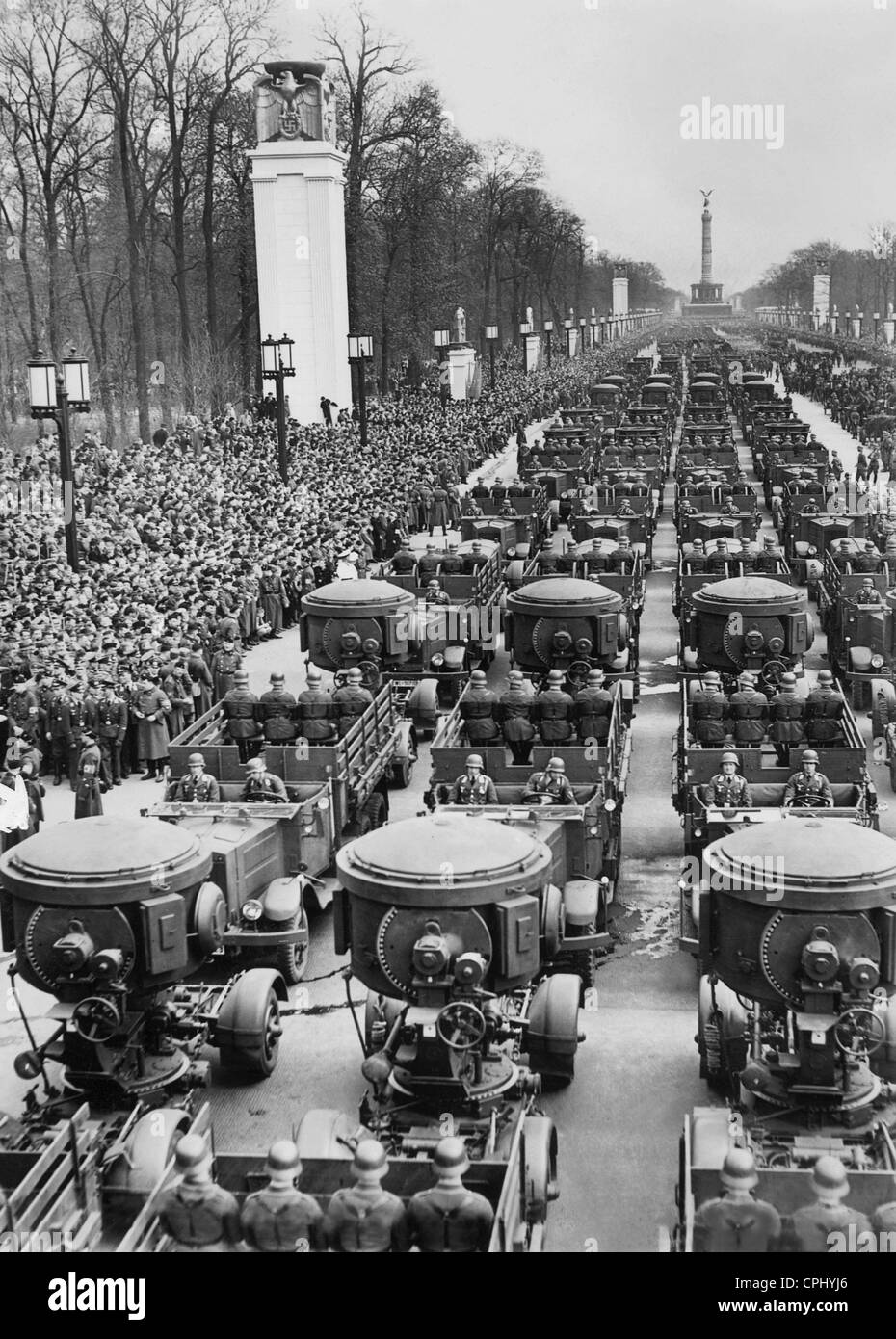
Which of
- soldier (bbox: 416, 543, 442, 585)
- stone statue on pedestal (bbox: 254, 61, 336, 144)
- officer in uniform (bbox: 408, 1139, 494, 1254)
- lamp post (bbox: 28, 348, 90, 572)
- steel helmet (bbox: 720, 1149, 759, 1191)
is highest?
stone statue on pedestal (bbox: 254, 61, 336, 144)

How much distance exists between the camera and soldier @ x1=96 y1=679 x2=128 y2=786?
64.8ft

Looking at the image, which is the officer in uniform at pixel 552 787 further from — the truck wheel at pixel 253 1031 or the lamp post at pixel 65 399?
the lamp post at pixel 65 399

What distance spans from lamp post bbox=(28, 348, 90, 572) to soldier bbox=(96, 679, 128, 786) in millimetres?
4596

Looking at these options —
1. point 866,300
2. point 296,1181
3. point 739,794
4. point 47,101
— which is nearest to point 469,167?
point 47,101

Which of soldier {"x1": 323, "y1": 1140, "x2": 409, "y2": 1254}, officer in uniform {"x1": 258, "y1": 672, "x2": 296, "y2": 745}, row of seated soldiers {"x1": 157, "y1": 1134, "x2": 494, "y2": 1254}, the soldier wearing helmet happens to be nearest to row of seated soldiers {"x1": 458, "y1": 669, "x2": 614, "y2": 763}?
officer in uniform {"x1": 258, "y1": 672, "x2": 296, "y2": 745}

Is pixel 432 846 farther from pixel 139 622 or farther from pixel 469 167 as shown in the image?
pixel 469 167

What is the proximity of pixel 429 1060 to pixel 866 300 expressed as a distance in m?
136

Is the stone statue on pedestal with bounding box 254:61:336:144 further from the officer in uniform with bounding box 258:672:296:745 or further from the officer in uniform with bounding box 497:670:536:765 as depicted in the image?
the officer in uniform with bounding box 497:670:536:765

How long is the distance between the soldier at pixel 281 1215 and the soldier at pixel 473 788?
6.83 m

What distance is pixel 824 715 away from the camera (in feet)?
59.4

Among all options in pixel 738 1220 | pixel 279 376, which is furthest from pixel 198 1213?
pixel 279 376

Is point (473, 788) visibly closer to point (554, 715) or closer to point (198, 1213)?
point (554, 715)

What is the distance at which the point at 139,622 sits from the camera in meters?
22.5

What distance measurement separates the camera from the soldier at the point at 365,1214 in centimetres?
866
